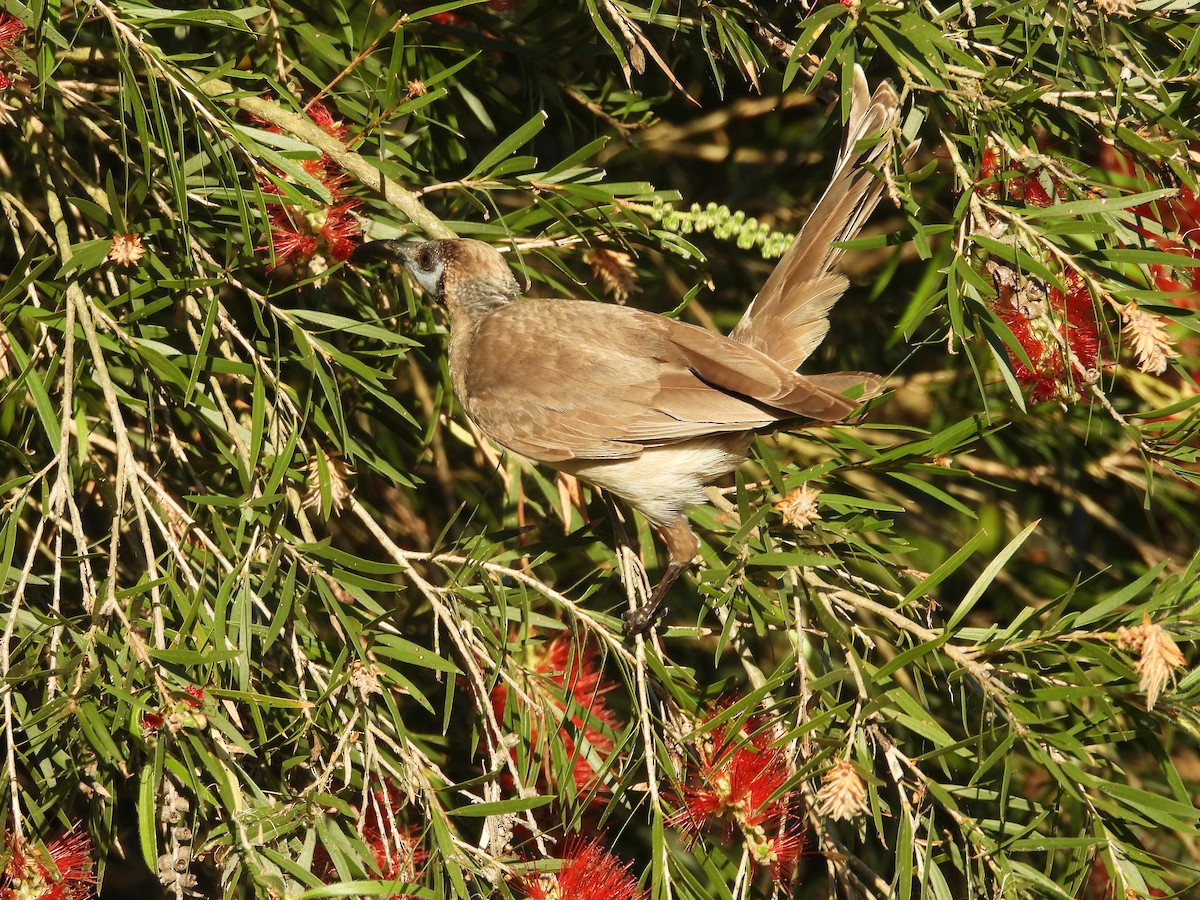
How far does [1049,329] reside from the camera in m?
1.87

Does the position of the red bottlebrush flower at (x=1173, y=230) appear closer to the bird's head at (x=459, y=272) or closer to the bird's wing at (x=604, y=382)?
the bird's wing at (x=604, y=382)

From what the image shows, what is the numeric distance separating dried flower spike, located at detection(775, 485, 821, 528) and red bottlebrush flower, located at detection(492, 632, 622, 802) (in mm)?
469

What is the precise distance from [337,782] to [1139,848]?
1425 mm

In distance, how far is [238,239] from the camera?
243cm

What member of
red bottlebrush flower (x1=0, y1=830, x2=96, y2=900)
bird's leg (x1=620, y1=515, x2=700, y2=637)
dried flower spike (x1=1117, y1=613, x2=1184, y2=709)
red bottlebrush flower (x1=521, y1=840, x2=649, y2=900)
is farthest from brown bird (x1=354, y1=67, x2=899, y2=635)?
Answer: red bottlebrush flower (x1=0, y1=830, x2=96, y2=900)

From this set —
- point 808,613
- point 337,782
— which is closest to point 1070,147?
point 808,613

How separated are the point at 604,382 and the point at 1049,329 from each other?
1143 millimetres

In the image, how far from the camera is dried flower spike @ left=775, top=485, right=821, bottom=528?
2.09 meters

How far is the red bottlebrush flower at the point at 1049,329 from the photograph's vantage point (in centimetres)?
189

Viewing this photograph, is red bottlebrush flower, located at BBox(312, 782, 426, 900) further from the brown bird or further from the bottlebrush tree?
the brown bird

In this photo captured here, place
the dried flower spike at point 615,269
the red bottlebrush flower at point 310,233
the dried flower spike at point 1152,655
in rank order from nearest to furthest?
the dried flower spike at point 1152,655 < the red bottlebrush flower at point 310,233 < the dried flower spike at point 615,269

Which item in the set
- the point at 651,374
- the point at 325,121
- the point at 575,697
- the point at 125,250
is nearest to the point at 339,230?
the point at 325,121

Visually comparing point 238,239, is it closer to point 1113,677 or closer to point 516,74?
point 516,74

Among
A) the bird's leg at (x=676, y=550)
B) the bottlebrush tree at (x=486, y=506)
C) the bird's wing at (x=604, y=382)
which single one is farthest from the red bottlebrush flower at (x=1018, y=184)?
the bird's leg at (x=676, y=550)
